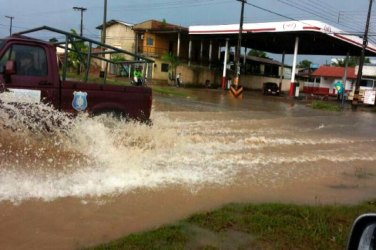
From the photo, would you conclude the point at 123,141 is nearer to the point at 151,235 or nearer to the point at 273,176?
the point at 273,176

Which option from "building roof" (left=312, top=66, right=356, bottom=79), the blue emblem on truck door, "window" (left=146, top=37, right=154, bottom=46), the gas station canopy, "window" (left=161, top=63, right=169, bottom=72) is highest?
the gas station canopy

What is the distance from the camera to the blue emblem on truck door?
849 cm

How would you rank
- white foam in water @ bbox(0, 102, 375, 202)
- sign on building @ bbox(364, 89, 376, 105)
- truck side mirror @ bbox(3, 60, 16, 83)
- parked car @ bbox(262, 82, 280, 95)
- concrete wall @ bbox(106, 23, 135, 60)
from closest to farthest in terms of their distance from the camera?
white foam in water @ bbox(0, 102, 375, 202)
truck side mirror @ bbox(3, 60, 16, 83)
sign on building @ bbox(364, 89, 376, 105)
parked car @ bbox(262, 82, 280, 95)
concrete wall @ bbox(106, 23, 135, 60)

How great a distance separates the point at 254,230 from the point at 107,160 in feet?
12.6

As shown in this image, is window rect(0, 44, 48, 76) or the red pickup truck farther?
window rect(0, 44, 48, 76)

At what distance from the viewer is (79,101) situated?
8.56m

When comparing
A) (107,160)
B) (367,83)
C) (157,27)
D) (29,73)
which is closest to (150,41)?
(157,27)

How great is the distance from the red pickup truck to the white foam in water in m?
0.25

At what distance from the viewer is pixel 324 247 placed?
5.02 meters

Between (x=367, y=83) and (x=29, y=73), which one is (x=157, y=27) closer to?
(x=367, y=83)

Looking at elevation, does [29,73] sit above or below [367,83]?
above

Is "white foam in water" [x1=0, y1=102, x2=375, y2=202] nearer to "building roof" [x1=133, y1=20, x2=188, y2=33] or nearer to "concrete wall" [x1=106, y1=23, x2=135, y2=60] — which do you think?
"building roof" [x1=133, y1=20, x2=188, y2=33]

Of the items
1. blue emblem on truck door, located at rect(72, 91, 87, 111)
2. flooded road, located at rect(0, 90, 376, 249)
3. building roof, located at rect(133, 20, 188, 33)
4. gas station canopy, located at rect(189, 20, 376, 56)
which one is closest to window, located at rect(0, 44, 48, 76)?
blue emblem on truck door, located at rect(72, 91, 87, 111)

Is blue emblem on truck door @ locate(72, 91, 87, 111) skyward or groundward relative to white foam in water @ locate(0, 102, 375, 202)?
skyward
